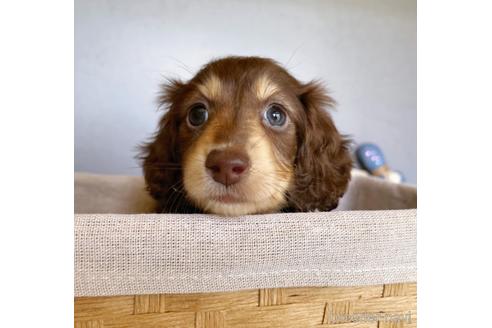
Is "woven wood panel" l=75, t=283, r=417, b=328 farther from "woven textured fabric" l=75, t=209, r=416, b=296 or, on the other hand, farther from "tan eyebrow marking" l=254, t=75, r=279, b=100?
"tan eyebrow marking" l=254, t=75, r=279, b=100

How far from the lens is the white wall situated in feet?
7.77

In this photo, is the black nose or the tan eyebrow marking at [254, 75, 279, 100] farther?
the tan eyebrow marking at [254, 75, 279, 100]

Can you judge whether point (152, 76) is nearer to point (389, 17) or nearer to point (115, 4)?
point (115, 4)

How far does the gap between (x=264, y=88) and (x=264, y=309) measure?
66cm

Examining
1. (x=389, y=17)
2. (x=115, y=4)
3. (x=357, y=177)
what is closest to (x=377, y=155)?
(x=357, y=177)

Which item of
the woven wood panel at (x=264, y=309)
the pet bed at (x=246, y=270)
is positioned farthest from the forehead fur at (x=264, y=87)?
the woven wood panel at (x=264, y=309)

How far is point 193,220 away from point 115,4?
6.35 feet

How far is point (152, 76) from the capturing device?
8.18ft

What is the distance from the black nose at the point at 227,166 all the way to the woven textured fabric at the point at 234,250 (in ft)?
0.46

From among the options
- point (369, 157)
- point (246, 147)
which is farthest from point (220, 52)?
point (246, 147)

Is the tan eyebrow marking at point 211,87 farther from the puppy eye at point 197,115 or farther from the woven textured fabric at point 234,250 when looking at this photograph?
the woven textured fabric at point 234,250

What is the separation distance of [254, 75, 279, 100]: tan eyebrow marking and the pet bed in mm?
490

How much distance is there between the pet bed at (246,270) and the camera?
0.78m

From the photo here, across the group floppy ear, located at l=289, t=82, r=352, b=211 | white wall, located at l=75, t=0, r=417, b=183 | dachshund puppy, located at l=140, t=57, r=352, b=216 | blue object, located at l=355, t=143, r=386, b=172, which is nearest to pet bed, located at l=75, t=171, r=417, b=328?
dachshund puppy, located at l=140, t=57, r=352, b=216
